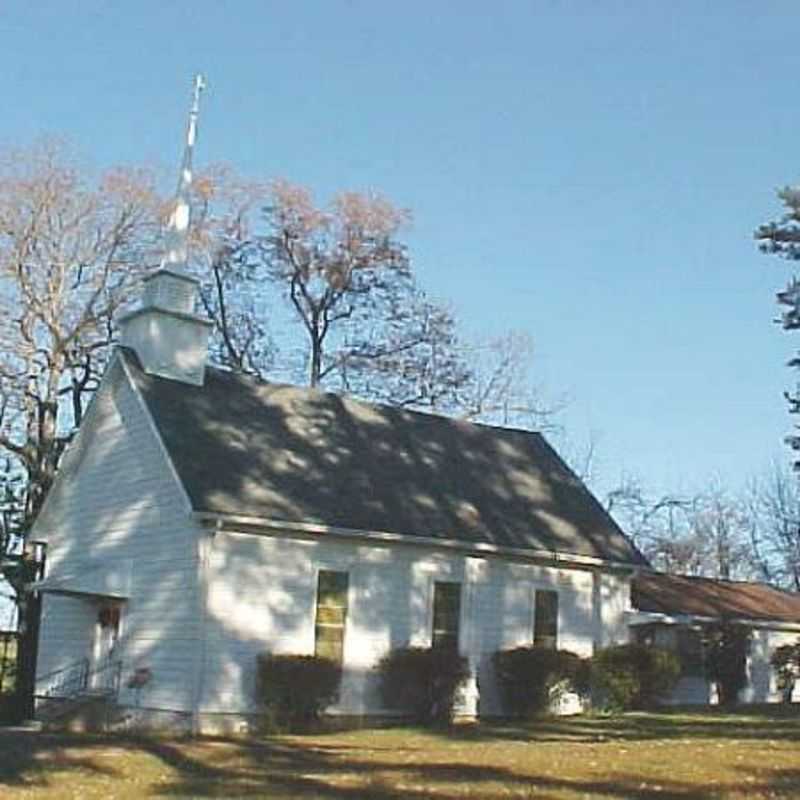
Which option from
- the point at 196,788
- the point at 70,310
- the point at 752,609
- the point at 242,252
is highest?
the point at 242,252

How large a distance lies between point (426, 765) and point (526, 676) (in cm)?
1138

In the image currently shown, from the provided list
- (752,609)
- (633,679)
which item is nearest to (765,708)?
(633,679)

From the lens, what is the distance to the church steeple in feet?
90.6

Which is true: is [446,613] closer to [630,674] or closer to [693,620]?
[630,674]

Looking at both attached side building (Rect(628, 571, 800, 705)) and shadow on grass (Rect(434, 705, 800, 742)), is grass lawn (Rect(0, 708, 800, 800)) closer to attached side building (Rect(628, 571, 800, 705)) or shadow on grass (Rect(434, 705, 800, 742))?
shadow on grass (Rect(434, 705, 800, 742))

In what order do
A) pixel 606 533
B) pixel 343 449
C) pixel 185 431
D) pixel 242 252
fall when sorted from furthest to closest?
pixel 242 252, pixel 606 533, pixel 343 449, pixel 185 431

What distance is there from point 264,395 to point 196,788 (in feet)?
48.3

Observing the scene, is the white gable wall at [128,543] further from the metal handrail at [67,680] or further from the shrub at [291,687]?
the shrub at [291,687]

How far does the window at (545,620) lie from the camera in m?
28.4

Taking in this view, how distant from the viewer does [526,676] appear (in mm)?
27422

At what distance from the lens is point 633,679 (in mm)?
28500

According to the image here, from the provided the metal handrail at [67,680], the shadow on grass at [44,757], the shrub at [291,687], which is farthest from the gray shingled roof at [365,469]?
the metal handrail at [67,680]

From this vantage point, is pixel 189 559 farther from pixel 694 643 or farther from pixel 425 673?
pixel 694 643

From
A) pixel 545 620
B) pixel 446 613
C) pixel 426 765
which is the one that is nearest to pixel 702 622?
pixel 545 620
